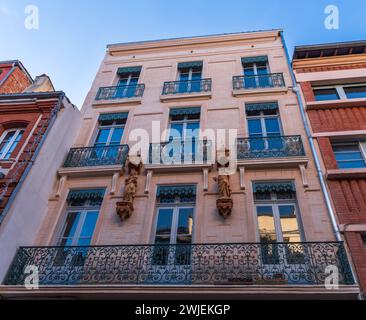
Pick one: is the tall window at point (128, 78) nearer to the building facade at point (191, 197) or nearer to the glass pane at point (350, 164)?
the building facade at point (191, 197)

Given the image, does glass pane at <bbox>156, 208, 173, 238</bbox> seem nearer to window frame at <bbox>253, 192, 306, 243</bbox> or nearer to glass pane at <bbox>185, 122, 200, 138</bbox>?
window frame at <bbox>253, 192, 306, 243</bbox>

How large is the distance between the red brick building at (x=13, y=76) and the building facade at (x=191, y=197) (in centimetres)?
514

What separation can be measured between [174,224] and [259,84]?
6046mm

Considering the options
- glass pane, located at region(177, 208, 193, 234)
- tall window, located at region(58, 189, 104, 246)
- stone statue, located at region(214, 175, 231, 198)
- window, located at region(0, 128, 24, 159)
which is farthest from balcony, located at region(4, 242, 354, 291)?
window, located at region(0, 128, 24, 159)

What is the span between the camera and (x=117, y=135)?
1021 cm

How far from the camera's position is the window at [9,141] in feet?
30.0

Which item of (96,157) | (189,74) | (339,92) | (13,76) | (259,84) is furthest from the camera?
(13,76)

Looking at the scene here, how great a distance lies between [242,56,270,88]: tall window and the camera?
35.2ft

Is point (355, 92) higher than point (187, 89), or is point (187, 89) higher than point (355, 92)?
point (187, 89)

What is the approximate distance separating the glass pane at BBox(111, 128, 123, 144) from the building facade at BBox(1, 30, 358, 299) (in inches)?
1.8

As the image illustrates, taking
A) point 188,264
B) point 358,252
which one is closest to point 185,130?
point 188,264

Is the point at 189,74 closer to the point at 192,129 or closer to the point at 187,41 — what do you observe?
the point at 187,41

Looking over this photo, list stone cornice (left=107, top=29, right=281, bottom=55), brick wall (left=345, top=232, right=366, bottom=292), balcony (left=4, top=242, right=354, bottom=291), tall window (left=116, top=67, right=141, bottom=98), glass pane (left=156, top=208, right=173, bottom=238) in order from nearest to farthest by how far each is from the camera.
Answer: brick wall (left=345, top=232, right=366, bottom=292), balcony (left=4, top=242, right=354, bottom=291), glass pane (left=156, top=208, right=173, bottom=238), tall window (left=116, top=67, right=141, bottom=98), stone cornice (left=107, top=29, right=281, bottom=55)

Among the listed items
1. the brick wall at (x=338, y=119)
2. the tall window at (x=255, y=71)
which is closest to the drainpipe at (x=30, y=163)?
the tall window at (x=255, y=71)
